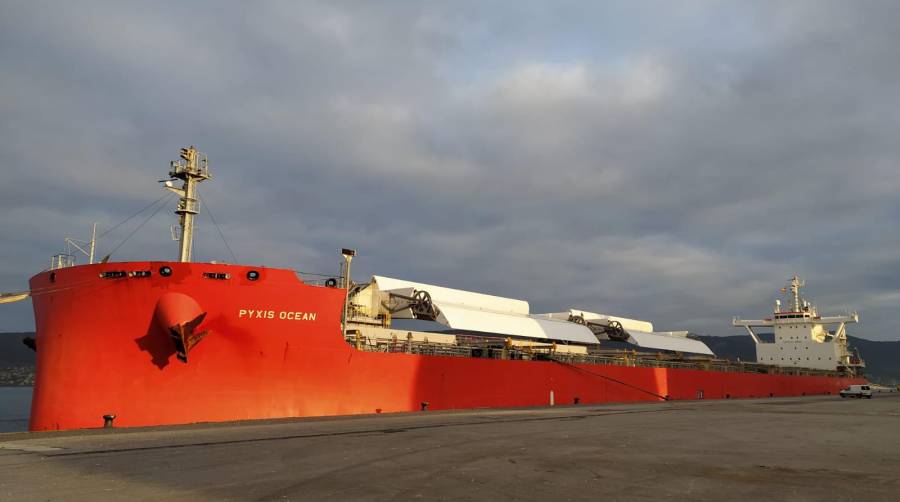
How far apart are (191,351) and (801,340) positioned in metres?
59.8

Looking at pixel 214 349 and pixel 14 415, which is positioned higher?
pixel 214 349

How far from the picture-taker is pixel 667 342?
47.6 m

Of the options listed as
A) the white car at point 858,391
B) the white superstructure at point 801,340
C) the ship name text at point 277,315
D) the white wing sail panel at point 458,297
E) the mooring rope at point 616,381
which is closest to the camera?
the ship name text at point 277,315

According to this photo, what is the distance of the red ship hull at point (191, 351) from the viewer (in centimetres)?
1686

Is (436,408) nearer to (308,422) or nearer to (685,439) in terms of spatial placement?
(308,422)

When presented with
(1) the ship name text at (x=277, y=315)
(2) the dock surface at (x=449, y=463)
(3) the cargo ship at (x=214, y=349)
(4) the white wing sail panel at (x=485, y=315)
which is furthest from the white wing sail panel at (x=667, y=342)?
(1) the ship name text at (x=277, y=315)

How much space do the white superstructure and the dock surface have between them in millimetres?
47227

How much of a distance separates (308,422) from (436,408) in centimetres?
727

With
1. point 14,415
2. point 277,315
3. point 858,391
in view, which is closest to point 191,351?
point 277,315

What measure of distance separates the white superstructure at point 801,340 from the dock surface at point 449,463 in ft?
155

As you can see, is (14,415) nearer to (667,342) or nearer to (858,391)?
(667,342)

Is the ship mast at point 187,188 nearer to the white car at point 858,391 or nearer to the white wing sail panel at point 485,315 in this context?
the white wing sail panel at point 485,315

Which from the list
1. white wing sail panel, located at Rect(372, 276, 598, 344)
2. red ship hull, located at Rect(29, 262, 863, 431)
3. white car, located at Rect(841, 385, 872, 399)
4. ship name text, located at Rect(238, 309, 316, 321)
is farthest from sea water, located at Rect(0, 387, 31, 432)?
white car, located at Rect(841, 385, 872, 399)

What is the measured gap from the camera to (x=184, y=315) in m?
16.6
